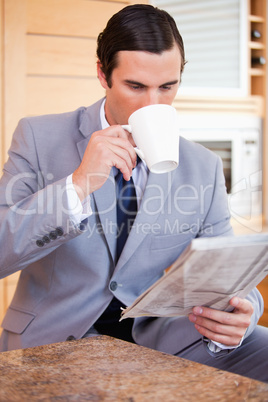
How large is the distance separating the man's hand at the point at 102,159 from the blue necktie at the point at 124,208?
255 mm

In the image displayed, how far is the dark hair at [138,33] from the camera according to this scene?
121cm

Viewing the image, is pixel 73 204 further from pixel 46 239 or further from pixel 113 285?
pixel 113 285

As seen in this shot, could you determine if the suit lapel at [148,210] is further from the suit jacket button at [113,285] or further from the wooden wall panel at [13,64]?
the wooden wall panel at [13,64]

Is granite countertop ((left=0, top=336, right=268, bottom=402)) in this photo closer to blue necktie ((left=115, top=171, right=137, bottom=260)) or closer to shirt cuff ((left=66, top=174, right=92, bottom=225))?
shirt cuff ((left=66, top=174, right=92, bottom=225))

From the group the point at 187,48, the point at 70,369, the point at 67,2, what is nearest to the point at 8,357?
the point at 70,369

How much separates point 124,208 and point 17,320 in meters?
0.38

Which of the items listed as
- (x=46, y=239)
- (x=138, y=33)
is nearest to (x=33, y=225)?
(x=46, y=239)

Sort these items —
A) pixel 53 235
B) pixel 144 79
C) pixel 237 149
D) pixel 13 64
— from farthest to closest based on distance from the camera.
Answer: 1. pixel 237 149
2. pixel 13 64
3. pixel 144 79
4. pixel 53 235

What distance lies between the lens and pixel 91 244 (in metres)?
1.25

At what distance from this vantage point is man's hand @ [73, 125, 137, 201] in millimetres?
1019

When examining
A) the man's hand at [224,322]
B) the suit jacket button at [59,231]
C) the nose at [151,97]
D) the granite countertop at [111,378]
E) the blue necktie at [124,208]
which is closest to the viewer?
the granite countertop at [111,378]

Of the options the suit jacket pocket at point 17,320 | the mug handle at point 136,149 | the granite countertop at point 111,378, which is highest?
the mug handle at point 136,149

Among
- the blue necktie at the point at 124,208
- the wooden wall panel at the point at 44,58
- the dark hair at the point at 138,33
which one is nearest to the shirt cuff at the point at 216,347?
the blue necktie at the point at 124,208

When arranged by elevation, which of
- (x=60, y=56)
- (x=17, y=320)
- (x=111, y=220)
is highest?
(x=60, y=56)
